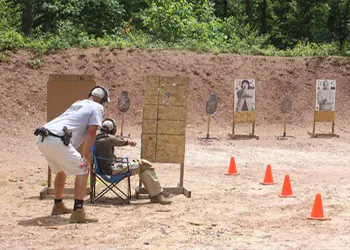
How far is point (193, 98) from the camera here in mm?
23422

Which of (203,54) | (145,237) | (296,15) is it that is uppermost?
(296,15)

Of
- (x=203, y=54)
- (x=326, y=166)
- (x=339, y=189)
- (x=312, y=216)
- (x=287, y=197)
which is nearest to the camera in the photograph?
(x=312, y=216)

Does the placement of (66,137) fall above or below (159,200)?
above

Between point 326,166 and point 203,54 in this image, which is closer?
point 326,166

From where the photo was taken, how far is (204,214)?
9219 millimetres

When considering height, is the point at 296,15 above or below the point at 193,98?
above

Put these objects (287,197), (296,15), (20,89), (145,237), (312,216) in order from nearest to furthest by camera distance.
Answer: (145,237), (312,216), (287,197), (20,89), (296,15)

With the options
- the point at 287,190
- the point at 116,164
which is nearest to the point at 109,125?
the point at 116,164

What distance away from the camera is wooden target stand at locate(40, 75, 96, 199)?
35.9 ft

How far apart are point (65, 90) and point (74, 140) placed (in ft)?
8.33

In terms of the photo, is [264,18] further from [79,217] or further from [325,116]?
[79,217]

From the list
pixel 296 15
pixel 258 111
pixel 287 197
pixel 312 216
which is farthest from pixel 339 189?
pixel 296 15

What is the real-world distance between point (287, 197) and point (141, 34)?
743 inches

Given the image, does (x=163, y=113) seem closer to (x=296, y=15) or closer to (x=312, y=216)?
(x=312, y=216)
